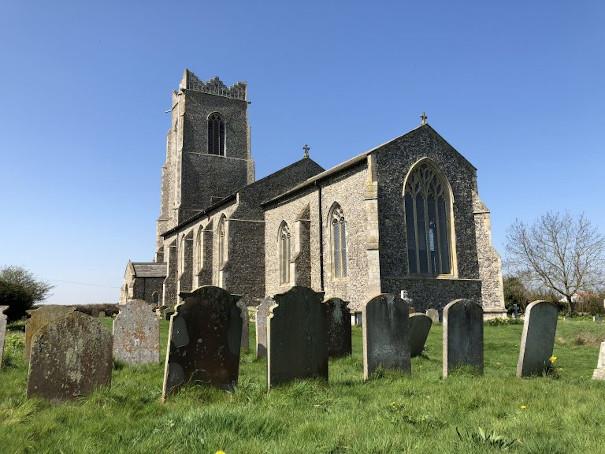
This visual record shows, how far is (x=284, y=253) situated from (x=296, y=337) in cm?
1770

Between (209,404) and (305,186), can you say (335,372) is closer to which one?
(209,404)

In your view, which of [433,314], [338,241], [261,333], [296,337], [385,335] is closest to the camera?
[296,337]

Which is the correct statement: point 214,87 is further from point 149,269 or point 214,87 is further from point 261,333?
point 261,333

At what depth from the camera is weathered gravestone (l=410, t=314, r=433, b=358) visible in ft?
29.4

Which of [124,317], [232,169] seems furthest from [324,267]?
[232,169]

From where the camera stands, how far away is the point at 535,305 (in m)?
7.13

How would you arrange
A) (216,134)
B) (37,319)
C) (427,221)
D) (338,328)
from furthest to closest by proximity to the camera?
1. (216,134)
2. (427,221)
3. (338,328)
4. (37,319)

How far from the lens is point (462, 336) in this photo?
700 centimetres

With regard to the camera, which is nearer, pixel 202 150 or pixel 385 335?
pixel 385 335

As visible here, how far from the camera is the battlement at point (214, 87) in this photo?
1524 inches

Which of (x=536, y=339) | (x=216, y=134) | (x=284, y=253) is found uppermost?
(x=216, y=134)

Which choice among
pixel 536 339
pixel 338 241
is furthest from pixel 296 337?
pixel 338 241

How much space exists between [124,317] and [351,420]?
5480 millimetres

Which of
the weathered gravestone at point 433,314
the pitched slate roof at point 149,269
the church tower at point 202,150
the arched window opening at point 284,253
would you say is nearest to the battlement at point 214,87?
the church tower at point 202,150
